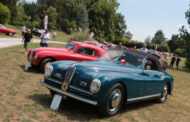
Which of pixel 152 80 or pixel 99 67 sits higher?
pixel 99 67

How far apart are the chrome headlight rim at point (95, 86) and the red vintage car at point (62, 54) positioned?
14.6 ft

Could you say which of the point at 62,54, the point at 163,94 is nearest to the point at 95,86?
the point at 163,94

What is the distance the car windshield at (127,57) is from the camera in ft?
18.7

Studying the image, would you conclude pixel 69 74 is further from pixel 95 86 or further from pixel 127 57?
pixel 127 57

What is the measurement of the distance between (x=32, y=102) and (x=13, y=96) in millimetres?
656

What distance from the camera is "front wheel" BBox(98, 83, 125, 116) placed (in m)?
4.30

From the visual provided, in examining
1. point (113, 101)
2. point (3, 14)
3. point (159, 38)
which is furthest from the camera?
point (159, 38)

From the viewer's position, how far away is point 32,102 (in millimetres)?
4863

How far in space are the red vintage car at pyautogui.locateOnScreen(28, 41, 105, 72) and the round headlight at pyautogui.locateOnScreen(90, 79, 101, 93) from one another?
14.7 feet

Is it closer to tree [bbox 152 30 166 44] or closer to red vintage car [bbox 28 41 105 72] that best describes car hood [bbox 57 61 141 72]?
red vintage car [bbox 28 41 105 72]

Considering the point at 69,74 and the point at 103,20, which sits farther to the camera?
the point at 103,20

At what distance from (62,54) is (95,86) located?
506 cm

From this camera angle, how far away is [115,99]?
4.51m

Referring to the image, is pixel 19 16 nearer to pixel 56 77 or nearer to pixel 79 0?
pixel 79 0
